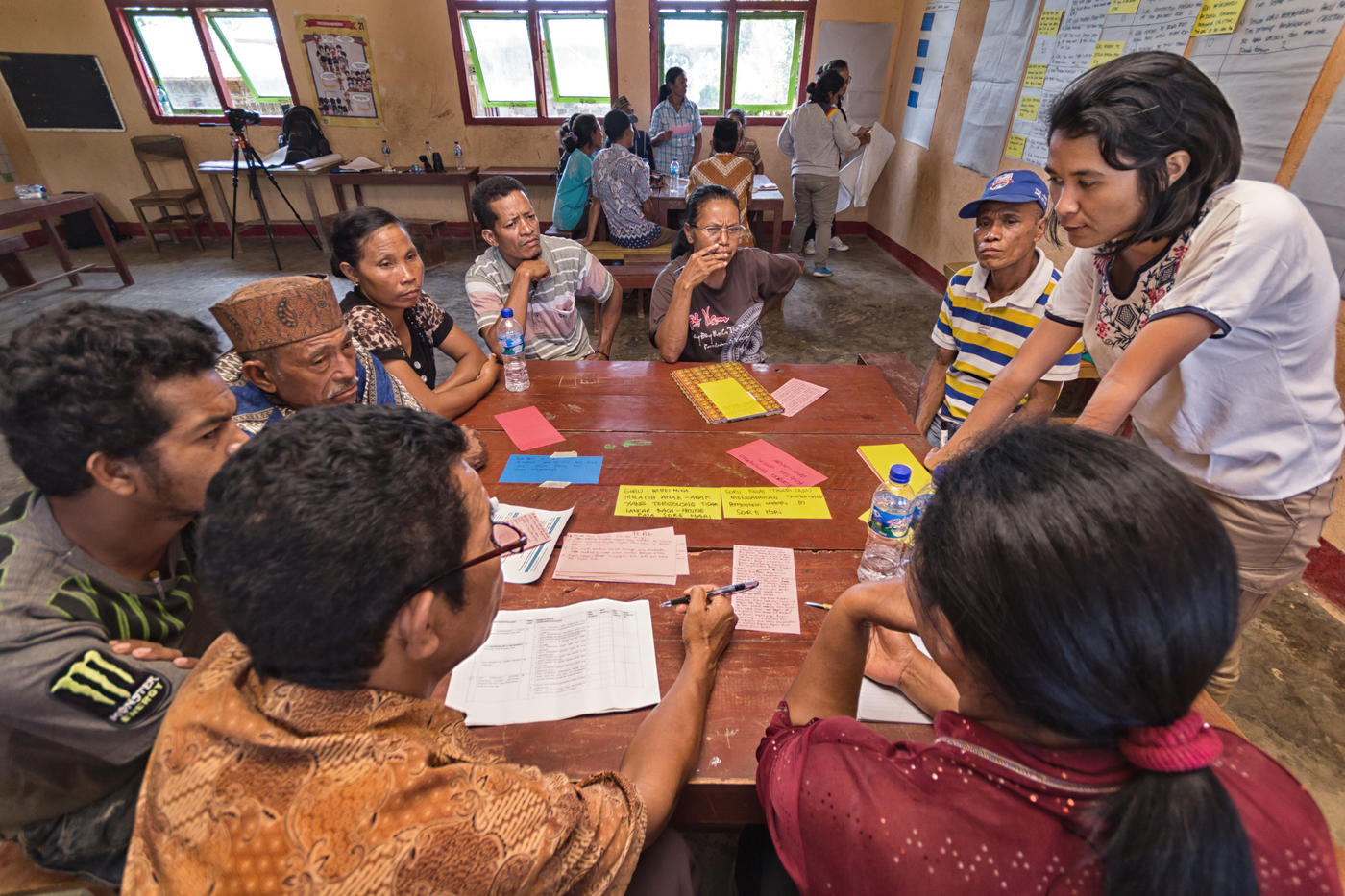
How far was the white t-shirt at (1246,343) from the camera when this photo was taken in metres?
1.06

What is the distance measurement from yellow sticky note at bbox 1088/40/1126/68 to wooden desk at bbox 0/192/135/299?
Answer: 7.65 metres

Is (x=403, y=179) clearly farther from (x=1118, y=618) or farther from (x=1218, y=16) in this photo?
(x=1118, y=618)

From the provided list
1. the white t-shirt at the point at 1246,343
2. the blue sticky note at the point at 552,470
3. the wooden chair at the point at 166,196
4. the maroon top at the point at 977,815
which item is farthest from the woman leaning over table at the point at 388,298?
the wooden chair at the point at 166,196

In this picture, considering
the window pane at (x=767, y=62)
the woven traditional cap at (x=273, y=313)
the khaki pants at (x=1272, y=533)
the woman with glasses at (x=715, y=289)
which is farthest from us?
the window pane at (x=767, y=62)

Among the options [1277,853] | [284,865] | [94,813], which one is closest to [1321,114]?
[1277,853]

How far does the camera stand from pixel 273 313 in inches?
56.3

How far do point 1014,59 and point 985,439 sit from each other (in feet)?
15.4

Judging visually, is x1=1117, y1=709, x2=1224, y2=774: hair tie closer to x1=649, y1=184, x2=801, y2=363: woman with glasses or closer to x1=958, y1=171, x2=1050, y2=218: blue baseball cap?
x1=958, y1=171, x2=1050, y2=218: blue baseball cap

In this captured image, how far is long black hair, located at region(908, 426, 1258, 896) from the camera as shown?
0.51 metres

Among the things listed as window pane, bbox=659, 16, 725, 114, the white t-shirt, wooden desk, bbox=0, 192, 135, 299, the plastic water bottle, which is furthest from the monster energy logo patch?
window pane, bbox=659, 16, 725, 114

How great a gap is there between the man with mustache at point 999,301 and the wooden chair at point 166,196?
829 cm

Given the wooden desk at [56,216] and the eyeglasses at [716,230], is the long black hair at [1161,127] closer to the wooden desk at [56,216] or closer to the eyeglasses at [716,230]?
the eyeglasses at [716,230]

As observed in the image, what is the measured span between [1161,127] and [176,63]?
30.5 feet

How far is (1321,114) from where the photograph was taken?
2.10 metres
